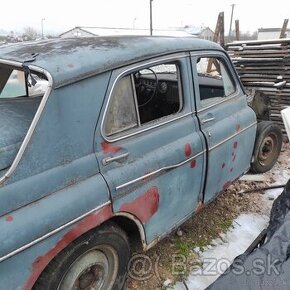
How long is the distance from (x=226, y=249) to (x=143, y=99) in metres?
1.69

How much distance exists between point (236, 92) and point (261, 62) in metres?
3.74

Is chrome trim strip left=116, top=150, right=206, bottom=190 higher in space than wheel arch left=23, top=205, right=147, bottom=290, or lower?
higher

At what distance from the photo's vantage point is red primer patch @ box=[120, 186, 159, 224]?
7.72 feet

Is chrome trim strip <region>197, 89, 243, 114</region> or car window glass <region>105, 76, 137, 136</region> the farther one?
chrome trim strip <region>197, 89, 243, 114</region>

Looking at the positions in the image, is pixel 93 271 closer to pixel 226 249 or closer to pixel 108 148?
pixel 108 148

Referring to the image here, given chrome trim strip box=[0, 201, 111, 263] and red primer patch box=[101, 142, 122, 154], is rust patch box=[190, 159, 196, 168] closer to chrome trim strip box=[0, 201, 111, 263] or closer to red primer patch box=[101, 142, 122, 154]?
red primer patch box=[101, 142, 122, 154]

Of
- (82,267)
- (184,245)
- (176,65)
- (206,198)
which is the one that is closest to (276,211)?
(206,198)

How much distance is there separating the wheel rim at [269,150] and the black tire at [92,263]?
281 cm

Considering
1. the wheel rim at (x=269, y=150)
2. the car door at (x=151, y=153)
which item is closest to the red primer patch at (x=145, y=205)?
the car door at (x=151, y=153)

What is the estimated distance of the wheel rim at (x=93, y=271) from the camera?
7.21ft

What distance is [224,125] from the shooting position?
128 inches

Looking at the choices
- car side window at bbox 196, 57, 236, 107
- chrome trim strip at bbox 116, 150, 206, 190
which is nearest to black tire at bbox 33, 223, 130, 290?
chrome trim strip at bbox 116, 150, 206, 190

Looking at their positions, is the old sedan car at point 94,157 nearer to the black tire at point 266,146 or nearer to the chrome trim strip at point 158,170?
the chrome trim strip at point 158,170

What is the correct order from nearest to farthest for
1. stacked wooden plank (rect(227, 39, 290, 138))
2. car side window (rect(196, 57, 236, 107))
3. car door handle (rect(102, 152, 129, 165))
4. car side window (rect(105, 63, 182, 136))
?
car door handle (rect(102, 152, 129, 165)), car side window (rect(105, 63, 182, 136)), car side window (rect(196, 57, 236, 107)), stacked wooden plank (rect(227, 39, 290, 138))
